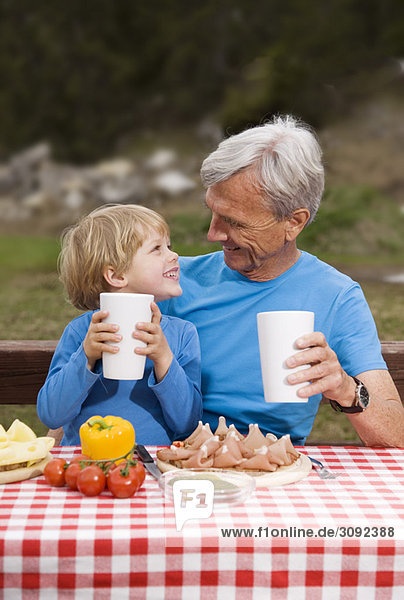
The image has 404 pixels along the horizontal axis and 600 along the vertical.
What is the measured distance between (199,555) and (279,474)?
297 mm

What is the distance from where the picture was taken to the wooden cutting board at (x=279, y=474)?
4.42ft

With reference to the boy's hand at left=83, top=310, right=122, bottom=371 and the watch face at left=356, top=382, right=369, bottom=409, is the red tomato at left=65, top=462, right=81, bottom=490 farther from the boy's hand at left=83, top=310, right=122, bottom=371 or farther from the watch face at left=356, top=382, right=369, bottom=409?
the watch face at left=356, top=382, right=369, bottom=409

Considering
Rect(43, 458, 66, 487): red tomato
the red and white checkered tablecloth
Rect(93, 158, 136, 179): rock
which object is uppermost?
Rect(93, 158, 136, 179): rock

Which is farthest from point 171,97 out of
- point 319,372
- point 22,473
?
point 22,473

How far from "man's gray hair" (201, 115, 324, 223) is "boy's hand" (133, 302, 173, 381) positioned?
51 centimetres

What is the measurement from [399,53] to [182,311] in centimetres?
652

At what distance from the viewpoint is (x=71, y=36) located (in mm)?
7344

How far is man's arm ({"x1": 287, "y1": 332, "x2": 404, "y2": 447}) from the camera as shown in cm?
139

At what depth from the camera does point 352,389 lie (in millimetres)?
1665

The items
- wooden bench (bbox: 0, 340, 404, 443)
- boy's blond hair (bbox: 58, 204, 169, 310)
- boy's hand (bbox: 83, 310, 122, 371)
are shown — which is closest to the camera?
boy's hand (bbox: 83, 310, 122, 371)

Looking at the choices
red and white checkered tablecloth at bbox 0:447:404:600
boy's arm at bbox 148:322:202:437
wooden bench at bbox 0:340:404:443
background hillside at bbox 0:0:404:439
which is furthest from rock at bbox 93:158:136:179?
red and white checkered tablecloth at bbox 0:447:404:600

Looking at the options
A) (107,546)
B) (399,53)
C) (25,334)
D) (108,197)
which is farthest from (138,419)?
(399,53)

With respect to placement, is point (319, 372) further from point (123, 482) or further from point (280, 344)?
point (123, 482)

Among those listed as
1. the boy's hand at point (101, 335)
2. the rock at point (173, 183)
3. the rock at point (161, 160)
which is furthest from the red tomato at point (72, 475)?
the rock at point (161, 160)
